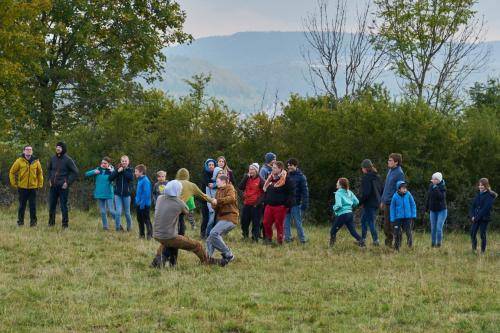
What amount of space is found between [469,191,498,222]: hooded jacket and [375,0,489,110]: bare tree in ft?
69.1

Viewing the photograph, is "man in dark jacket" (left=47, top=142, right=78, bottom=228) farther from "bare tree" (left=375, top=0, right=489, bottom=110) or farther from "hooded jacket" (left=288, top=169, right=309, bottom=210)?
"bare tree" (left=375, top=0, right=489, bottom=110)

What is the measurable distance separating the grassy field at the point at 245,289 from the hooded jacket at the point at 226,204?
807 millimetres

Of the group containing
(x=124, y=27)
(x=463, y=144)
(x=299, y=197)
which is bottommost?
(x=299, y=197)

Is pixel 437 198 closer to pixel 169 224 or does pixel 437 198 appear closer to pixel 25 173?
pixel 169 224

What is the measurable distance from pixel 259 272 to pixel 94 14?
21608 mm

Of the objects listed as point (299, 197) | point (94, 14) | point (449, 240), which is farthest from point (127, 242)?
point (94, 14)

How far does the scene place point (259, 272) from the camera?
37.5ft

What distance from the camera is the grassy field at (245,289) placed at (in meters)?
8.23

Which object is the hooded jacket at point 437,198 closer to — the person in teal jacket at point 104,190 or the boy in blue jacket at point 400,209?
the boy in blue jacket at point 400,209

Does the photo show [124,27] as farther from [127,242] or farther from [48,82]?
[127,242]

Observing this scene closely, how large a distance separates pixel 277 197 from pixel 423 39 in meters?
25.3

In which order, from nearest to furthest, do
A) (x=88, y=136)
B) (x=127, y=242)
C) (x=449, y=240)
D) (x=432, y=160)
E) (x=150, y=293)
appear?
(x=150, y=293) < (x=127, y=242) < (x=449, y=240) < (x=432, y=160) < (x=88, y=136)

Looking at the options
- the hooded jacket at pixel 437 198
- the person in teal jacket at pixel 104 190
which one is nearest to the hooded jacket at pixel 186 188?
the person in teal jacket at pixel 104 190

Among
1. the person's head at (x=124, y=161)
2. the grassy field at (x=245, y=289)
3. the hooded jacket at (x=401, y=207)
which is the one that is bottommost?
the grassy field at (x=245, y=289)
